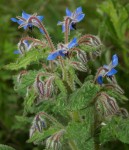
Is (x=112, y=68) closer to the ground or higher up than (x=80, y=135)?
higher up

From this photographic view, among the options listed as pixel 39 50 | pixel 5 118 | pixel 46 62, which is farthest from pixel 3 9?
pixel 39 50

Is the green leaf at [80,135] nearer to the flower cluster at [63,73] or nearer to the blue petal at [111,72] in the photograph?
the flower cluster at [63,73]

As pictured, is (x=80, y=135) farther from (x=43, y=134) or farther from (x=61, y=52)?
(x=61, y=52)

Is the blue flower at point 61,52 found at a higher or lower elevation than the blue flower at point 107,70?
higher

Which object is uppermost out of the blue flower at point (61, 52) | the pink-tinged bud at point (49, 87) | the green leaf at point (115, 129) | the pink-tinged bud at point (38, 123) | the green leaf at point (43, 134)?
the blue flower at point (61, 52)

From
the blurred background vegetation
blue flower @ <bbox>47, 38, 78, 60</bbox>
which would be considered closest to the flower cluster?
blue flower @ <bbox>47, 38, 78, 60</bbox>

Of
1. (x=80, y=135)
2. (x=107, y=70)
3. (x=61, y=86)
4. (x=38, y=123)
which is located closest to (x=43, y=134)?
(x=38, y=123)

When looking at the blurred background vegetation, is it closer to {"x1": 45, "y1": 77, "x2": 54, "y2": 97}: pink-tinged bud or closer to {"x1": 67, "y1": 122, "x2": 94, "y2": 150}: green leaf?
{"x1": 67, "y1": 122, "x2": 94, "y2": 150}: green leaf

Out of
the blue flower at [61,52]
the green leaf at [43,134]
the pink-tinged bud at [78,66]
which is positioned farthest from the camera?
the green leaf at [43,134]

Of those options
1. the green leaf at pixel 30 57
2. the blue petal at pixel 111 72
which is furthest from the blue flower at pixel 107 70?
the green leaf at pixel 30 57

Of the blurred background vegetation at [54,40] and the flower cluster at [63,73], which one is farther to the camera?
the blurred background vegetation at [54,40]

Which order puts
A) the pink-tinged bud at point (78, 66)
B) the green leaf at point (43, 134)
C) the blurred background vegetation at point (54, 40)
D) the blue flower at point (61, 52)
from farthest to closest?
the blurred background vegetation at point (54, 40) → the green leaf at point (43, 134) → the pink-tinged bud at point (78, 66) → the blue flower at point (61, 52)

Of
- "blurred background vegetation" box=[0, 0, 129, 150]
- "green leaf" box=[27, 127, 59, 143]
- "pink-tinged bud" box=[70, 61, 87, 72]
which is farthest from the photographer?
"blurred background vegetation" box=[0, 0, 129, 150]
